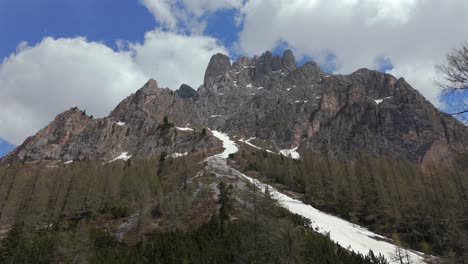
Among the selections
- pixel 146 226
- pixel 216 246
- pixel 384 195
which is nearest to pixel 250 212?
pixel 216 246

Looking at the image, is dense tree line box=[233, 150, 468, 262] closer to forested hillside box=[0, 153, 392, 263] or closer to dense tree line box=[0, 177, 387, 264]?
forested hillside box=[0, 153, 392, 263]

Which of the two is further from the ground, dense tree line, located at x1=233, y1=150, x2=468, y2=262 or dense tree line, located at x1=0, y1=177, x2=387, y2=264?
dense tree line, located at x1=233, y1=150, x2=468, y2=262

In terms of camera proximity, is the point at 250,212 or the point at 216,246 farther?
the point at 216,246

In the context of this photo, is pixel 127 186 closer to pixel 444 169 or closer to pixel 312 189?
pixel 312 189

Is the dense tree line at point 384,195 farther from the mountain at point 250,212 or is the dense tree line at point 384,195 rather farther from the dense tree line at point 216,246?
the dense tree line at point 216,246

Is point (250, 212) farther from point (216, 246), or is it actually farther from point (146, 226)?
point (146, 226)

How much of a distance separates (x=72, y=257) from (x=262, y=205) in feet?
50.1

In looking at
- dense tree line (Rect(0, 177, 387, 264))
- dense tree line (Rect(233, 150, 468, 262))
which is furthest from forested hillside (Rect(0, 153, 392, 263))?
dense tree line (Rect(233, 150, 468, 262))

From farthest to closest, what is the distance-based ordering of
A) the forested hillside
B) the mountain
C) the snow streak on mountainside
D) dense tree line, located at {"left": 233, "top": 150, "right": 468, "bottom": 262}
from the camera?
1. dense tree line, located at {"left": 233, "top": 150, "right": 468, "bottom": 262}
2. the snow streak on mountainside
3. the mountain
4. the forested hillside

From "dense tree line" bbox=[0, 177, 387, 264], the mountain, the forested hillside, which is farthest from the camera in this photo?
the mountain

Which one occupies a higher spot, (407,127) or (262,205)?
(407,127)

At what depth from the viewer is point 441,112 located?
773 cm

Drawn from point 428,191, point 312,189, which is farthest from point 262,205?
point 428,191

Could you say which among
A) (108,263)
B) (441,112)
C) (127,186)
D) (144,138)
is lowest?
(108,263)
